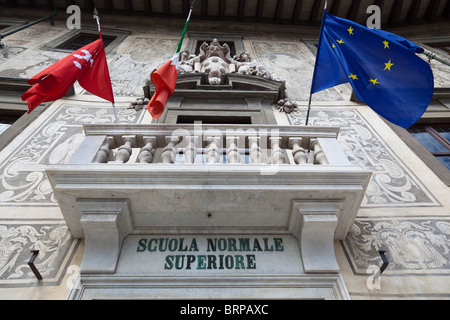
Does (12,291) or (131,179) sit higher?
(131,179)

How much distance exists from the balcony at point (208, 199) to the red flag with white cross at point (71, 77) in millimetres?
1252

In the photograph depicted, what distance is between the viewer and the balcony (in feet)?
10.4

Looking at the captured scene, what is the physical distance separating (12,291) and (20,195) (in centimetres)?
154

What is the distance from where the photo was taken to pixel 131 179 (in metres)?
3.17

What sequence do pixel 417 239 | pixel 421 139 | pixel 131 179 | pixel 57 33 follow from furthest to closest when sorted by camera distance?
pixel 57 33, pixel 421 139, pixel 417 239, pixel 131 179

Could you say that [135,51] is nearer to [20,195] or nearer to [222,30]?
[222,30]

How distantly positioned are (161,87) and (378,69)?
3.28 m

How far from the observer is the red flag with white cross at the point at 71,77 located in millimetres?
4047

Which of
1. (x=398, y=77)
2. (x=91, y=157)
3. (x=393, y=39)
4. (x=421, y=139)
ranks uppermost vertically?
(x=393, y=39)

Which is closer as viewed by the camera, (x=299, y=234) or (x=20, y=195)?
(x=299, y=234)

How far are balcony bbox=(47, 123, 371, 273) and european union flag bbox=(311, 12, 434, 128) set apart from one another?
1.45 m

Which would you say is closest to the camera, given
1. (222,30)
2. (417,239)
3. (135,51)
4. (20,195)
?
(417,239)

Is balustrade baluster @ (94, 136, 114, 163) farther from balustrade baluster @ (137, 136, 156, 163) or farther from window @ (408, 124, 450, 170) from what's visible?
window @ (408, 124, 450, 170)
